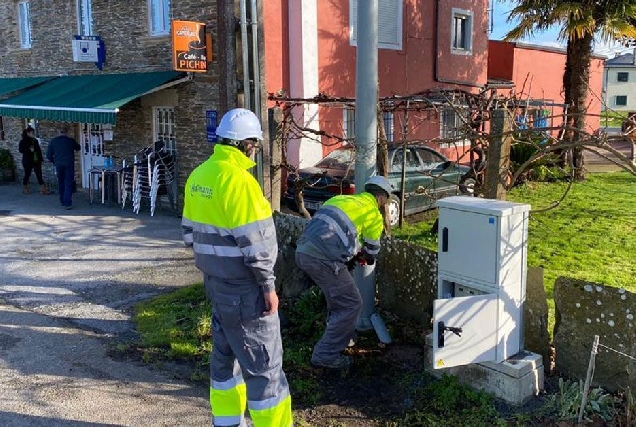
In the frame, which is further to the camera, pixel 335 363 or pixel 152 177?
pixel 152 177

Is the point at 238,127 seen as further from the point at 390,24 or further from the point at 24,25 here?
the point at 24,25

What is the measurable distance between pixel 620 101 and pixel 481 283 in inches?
2372

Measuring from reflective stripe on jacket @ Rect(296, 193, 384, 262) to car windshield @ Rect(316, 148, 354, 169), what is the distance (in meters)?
6.60

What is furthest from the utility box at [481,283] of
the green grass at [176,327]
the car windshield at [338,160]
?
the car windshield at [338,160]

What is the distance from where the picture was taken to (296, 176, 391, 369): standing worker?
5.15 m

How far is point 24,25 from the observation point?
62.1ft

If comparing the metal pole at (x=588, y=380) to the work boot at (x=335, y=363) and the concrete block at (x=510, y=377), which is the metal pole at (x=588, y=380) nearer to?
the concrete block at (x=510, y=377)

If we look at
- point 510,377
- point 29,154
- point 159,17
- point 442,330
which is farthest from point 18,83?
point 510,377

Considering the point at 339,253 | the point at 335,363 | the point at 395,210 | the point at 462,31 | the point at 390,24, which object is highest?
the point at 462,31

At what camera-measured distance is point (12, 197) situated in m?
15.9

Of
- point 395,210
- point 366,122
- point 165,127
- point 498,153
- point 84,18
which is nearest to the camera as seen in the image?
point 498,153

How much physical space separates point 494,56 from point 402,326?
68.3 feet

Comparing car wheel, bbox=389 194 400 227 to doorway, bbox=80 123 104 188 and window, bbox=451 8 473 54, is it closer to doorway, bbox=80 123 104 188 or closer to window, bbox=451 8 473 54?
doorway, bbox=80 123 104 188

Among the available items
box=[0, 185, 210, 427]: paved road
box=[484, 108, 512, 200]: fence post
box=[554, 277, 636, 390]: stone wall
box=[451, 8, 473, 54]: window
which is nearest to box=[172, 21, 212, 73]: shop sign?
box=[0, 185, 210, 427]: paved road
